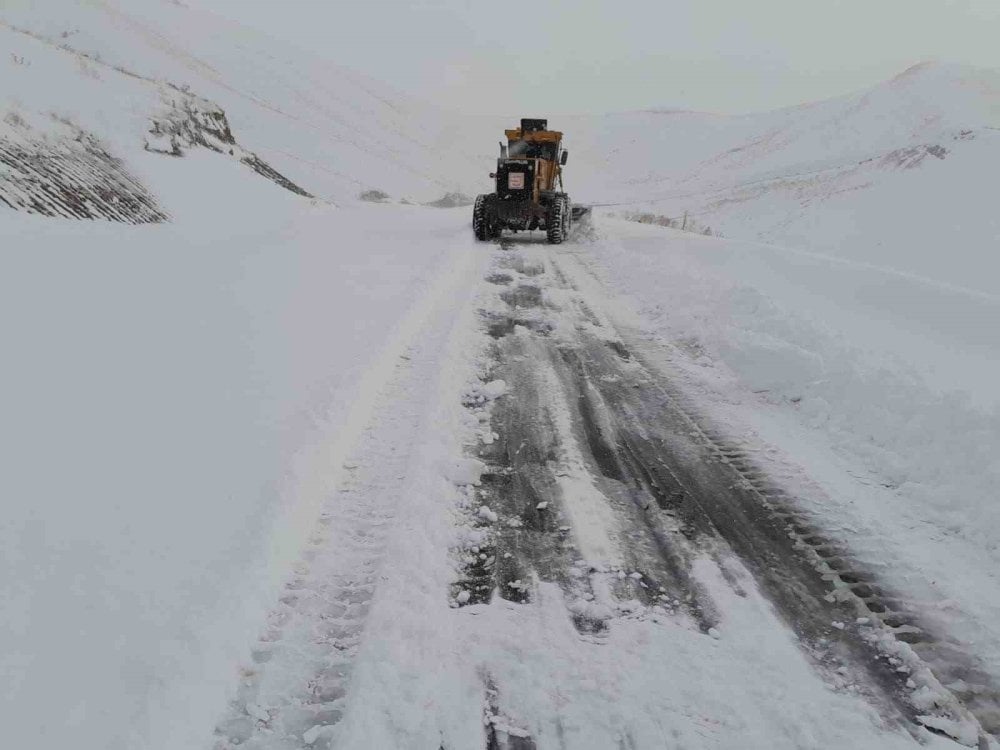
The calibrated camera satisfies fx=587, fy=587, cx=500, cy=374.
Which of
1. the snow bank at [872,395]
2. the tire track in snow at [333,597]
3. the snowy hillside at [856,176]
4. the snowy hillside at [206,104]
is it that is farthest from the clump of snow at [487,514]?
the snowy hillside at [856,176]

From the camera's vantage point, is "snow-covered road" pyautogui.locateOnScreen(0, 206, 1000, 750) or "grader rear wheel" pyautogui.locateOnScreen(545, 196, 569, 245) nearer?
"snow-covered road" pyautogui.locateOnScreen(0, 206, 1000, 750)

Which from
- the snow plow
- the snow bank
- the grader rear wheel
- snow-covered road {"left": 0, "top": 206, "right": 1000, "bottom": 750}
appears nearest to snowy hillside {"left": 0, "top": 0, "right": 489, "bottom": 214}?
snow-covered road {"left": 0, "top": 206, "right": 1000, "bottom": 750}

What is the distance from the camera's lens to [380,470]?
378 centimetres

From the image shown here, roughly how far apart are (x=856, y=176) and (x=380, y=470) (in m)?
40.8

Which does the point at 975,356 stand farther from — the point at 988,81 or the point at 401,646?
the point at 988,81

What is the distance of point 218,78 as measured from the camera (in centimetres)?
4800

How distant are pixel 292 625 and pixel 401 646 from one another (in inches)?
20.3

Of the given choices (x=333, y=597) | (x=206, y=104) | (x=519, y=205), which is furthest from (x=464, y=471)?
(x=206, y=104)

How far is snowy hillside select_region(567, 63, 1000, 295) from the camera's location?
22.2m

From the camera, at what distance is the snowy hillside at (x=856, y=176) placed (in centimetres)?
2222

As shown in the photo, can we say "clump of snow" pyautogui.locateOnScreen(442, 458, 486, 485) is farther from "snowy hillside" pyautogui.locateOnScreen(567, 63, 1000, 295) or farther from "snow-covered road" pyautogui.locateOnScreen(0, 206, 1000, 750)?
"snowy hillside" pyautogui.locateOnScreen(567, 63, 1000, 295)

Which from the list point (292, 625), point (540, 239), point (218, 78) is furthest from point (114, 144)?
point (218, 78)

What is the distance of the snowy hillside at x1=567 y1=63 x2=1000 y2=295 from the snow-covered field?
13936mm

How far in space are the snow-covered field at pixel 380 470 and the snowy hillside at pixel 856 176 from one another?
1394 centimetres
